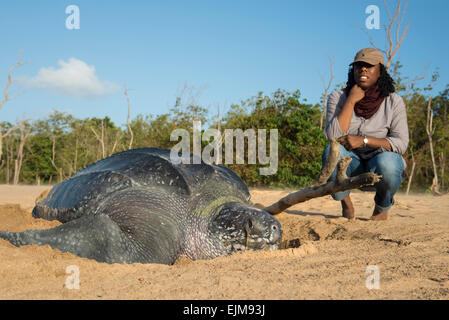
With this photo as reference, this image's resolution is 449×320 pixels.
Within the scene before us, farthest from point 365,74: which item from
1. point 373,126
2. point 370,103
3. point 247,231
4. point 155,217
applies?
point 155,217

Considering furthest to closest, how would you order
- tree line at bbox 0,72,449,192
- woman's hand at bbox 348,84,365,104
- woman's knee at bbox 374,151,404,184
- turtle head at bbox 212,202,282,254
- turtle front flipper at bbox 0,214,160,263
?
tree line at bbox 0,72,449,192
woman's hand at bbox 348,84,365,104
woman's knee at bbox 374,151,404,184
turtle head at bbox 212,202,282,254
turtle front flipper at bbox 0,214,160,263

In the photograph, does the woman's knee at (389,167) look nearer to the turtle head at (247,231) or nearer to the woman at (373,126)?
the woman at (373,126)

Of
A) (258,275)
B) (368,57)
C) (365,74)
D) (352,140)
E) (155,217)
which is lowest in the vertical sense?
(258,275)

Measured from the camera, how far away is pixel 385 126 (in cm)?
326

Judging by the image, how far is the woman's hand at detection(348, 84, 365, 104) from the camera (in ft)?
10.4

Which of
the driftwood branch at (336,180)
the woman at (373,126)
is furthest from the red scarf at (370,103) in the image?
the driftwood branch at (336,180)

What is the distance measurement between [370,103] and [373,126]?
232 millimetres

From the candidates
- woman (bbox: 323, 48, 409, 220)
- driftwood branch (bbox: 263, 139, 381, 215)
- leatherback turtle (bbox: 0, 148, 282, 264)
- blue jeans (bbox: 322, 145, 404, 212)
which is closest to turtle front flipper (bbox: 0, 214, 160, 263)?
leatherback turtle (bbox: 0, 148, 282, 264)

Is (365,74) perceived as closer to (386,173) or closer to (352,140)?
(352,140)

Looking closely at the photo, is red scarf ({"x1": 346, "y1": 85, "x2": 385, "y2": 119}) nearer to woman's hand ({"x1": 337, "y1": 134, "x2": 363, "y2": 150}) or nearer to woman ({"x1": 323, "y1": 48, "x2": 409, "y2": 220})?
woman ({"x1": 323, "y1": 48, "x2": 409, "y2": 220})

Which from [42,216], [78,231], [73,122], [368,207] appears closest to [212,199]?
[78,231]

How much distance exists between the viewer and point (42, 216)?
2.93 m

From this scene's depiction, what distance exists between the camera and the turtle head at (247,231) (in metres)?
2.05

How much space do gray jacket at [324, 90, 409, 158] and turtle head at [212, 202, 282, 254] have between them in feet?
4.84
